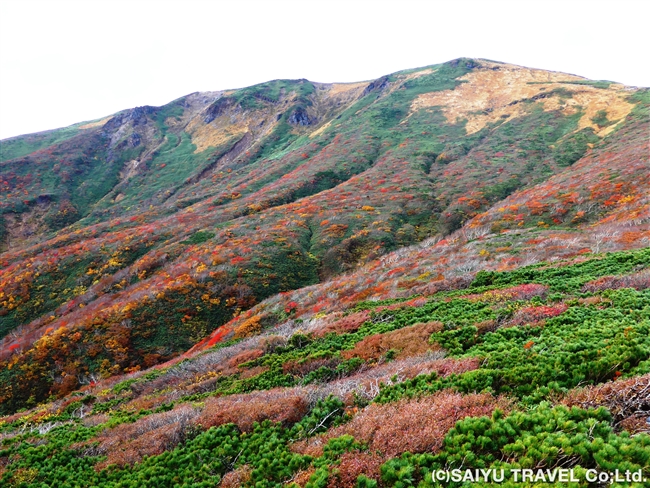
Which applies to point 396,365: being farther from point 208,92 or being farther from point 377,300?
point 208,92

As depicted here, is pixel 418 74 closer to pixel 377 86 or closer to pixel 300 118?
→ pixel 377 86

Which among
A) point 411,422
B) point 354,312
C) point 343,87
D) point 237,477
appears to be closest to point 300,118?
point 343,87

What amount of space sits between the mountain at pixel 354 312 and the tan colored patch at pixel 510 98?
0.95 metres

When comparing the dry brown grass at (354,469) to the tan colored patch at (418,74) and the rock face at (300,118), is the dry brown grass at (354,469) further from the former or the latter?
the tan colored patch at (418,74)

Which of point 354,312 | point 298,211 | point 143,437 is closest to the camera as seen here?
point 143,437

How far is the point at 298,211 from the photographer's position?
50.2m

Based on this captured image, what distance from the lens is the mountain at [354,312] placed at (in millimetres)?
6652

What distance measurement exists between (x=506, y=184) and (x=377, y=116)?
52.7m

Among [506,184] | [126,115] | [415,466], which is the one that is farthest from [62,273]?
[126,115]

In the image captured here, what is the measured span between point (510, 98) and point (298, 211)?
7257 centimetres

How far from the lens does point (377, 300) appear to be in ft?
63.6

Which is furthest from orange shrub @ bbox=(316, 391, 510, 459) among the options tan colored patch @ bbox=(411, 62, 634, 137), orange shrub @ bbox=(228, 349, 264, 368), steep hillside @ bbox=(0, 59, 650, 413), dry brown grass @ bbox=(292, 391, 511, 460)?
tan colored patch @ bbox=(411, 62, 634, 137)

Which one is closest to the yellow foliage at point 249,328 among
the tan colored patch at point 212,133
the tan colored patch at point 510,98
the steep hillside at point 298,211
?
the steep hillside at point 298,211

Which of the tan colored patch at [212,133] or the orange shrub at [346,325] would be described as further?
the tan colored patch at [212,133]
